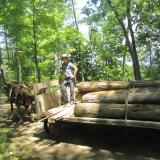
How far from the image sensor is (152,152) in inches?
336

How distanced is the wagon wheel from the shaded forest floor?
0.56 ft

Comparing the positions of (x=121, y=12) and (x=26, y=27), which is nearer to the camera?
(x=26, y=27)

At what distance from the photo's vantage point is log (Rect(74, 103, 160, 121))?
335 inches

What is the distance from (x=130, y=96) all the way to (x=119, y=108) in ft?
1.59

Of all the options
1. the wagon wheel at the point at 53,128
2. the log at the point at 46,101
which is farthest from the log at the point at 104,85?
the log at the point at 46,101

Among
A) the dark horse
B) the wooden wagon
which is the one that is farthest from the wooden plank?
the dark horse

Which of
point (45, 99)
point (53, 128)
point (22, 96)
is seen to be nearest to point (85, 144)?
point (53, 128)

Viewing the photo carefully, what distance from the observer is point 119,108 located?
9188mm

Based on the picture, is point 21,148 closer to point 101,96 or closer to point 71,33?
point 101,96

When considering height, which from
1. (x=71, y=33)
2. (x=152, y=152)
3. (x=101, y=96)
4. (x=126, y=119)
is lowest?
(x=152, y=152)

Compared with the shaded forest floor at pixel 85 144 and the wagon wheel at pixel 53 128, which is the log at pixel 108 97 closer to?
the shaded forest floor at pixel 85 144

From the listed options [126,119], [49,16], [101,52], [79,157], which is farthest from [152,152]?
[101,52]

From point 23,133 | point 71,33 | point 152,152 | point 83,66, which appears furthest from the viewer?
point 83,66

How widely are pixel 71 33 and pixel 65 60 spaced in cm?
1320
